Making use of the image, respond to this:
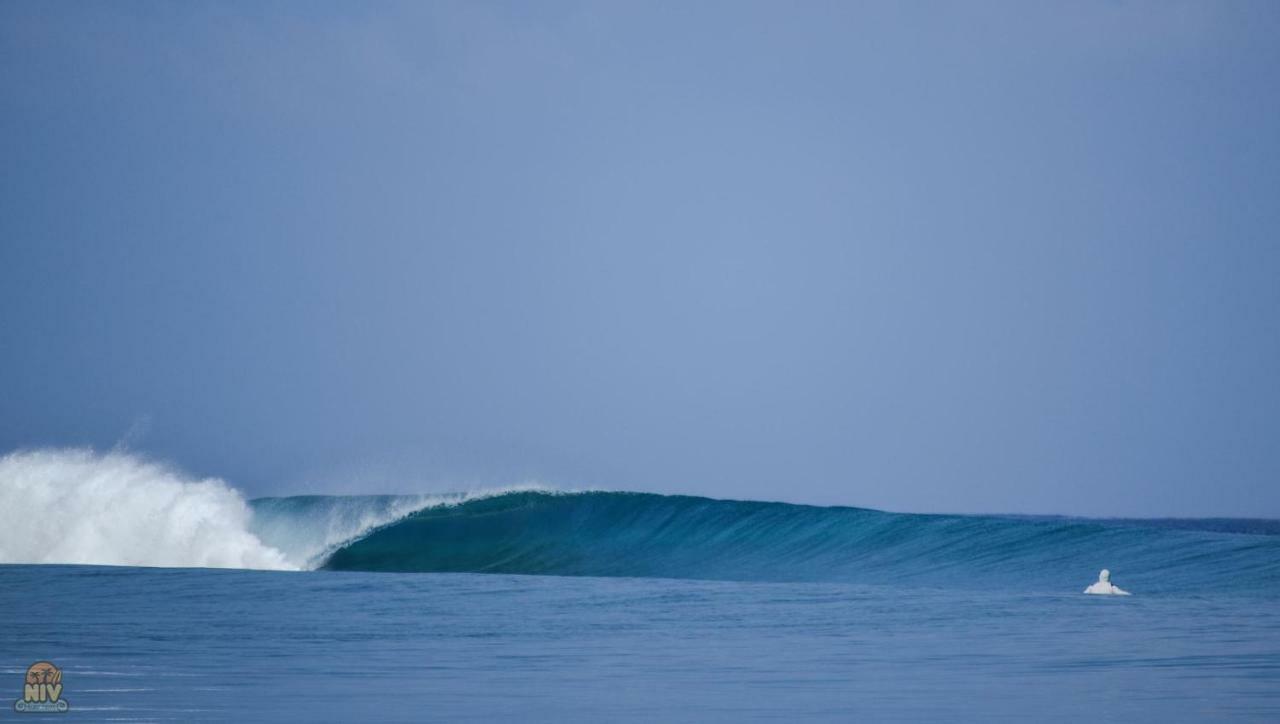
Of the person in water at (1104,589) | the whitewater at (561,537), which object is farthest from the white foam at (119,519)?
the person in water at (1104,589)

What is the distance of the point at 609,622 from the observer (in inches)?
399

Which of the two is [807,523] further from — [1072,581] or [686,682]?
[686,682]

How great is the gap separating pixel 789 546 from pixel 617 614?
941 centimetres

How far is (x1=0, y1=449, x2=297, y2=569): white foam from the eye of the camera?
18625 millimetres

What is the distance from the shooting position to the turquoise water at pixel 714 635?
6094 mm

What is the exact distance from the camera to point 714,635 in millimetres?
9125

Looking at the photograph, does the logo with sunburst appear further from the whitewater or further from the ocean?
the whitewater

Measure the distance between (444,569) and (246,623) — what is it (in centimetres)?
1053

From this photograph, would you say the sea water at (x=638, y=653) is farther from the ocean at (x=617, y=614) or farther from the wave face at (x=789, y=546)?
the wave face at (x=789, y=546)

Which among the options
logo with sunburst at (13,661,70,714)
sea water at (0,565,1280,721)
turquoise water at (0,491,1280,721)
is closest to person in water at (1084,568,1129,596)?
sea water at (0,565,1280,721)

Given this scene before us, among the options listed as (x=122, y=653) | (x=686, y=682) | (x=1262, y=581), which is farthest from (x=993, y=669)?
(x=1262, y=581)

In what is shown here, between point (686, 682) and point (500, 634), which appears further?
point (500, 634)

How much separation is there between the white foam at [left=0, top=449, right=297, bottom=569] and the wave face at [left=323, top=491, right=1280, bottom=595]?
1692 mm

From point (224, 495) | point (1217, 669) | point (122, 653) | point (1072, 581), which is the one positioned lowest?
point (1217, 669)
